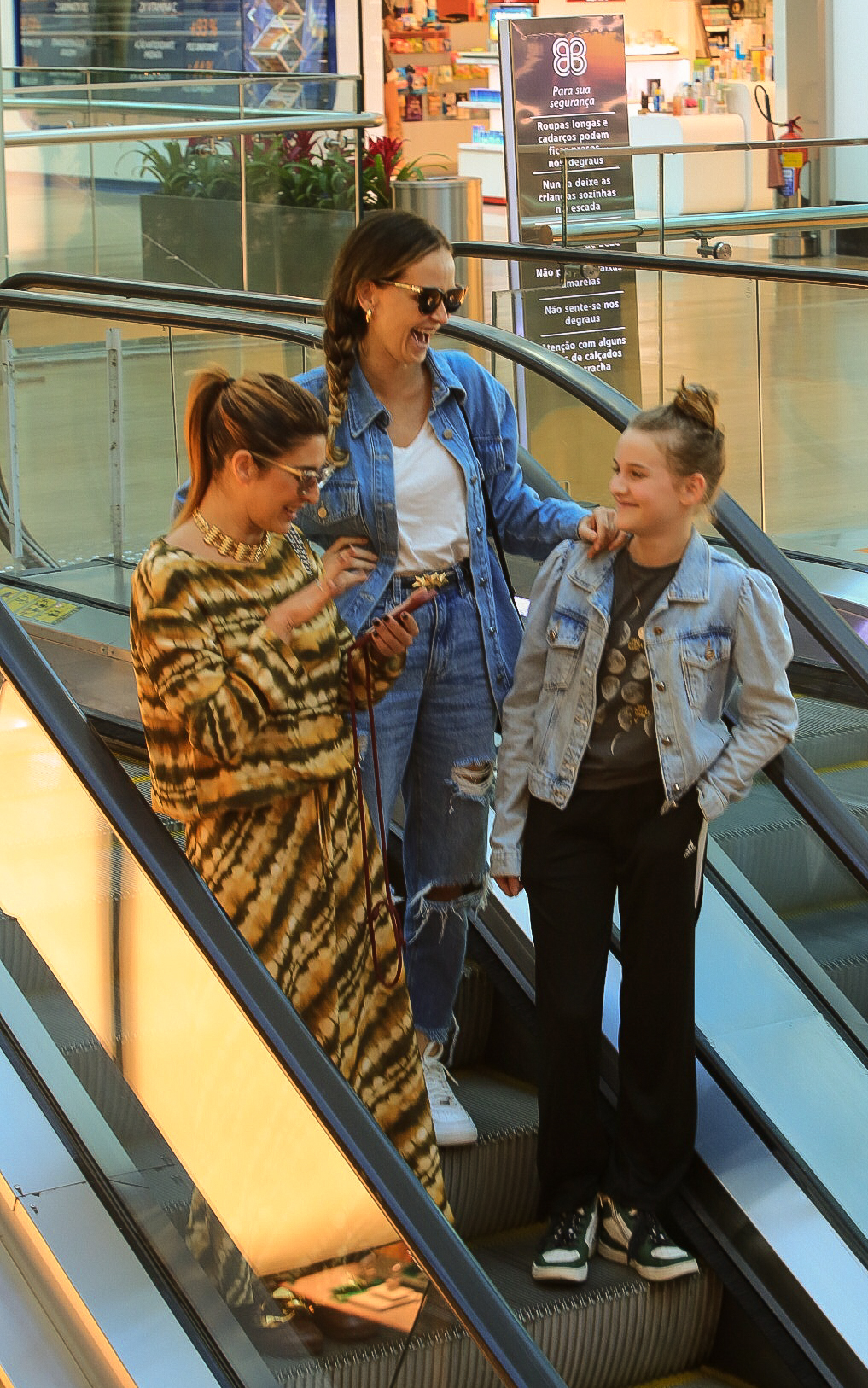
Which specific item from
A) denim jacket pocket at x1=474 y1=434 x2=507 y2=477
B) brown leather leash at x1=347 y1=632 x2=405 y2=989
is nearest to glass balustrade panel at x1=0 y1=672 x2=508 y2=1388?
brown leather leash at x1=347 y1=632 x2=405 y2=989

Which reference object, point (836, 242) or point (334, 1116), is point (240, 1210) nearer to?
point (334, 1116)

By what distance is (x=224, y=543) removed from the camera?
2.24 metres

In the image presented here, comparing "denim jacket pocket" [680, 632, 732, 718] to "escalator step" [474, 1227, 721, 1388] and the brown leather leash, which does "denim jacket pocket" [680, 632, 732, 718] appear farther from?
"escalator step" [474, 1227, 721, 1388]

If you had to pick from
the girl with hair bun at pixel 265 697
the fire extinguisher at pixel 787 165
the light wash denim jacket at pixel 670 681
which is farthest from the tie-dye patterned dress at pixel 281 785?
the fire extinguisher at pixel 787 165

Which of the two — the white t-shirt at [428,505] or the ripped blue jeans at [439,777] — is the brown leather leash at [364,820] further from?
the white t-shirt at [428,505]

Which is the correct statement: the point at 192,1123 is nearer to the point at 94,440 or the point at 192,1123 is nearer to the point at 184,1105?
the point at 184,1105

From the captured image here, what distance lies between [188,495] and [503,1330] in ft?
3.87

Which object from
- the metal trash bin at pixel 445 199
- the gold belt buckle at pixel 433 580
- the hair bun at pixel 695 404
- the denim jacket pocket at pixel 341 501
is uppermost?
the metal trash bin at pixel 445 199

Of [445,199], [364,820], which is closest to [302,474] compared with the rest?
[364,820]

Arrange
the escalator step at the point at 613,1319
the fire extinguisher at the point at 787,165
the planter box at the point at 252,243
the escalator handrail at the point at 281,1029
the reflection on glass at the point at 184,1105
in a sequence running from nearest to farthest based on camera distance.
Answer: the escalator handrail at the point at 281,1029, the reflection on glass at the point at 184,1105, the escalator step at the point at 613,1319, the planter box at the point at 252,243, the fire extinguisher at the point at 787,165

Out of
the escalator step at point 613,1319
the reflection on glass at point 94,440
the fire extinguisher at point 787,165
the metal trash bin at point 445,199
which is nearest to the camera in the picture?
the escalator step at point 613,1319

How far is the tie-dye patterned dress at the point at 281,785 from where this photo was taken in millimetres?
2170

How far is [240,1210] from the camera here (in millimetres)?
2123

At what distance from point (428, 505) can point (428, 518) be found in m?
0.02
